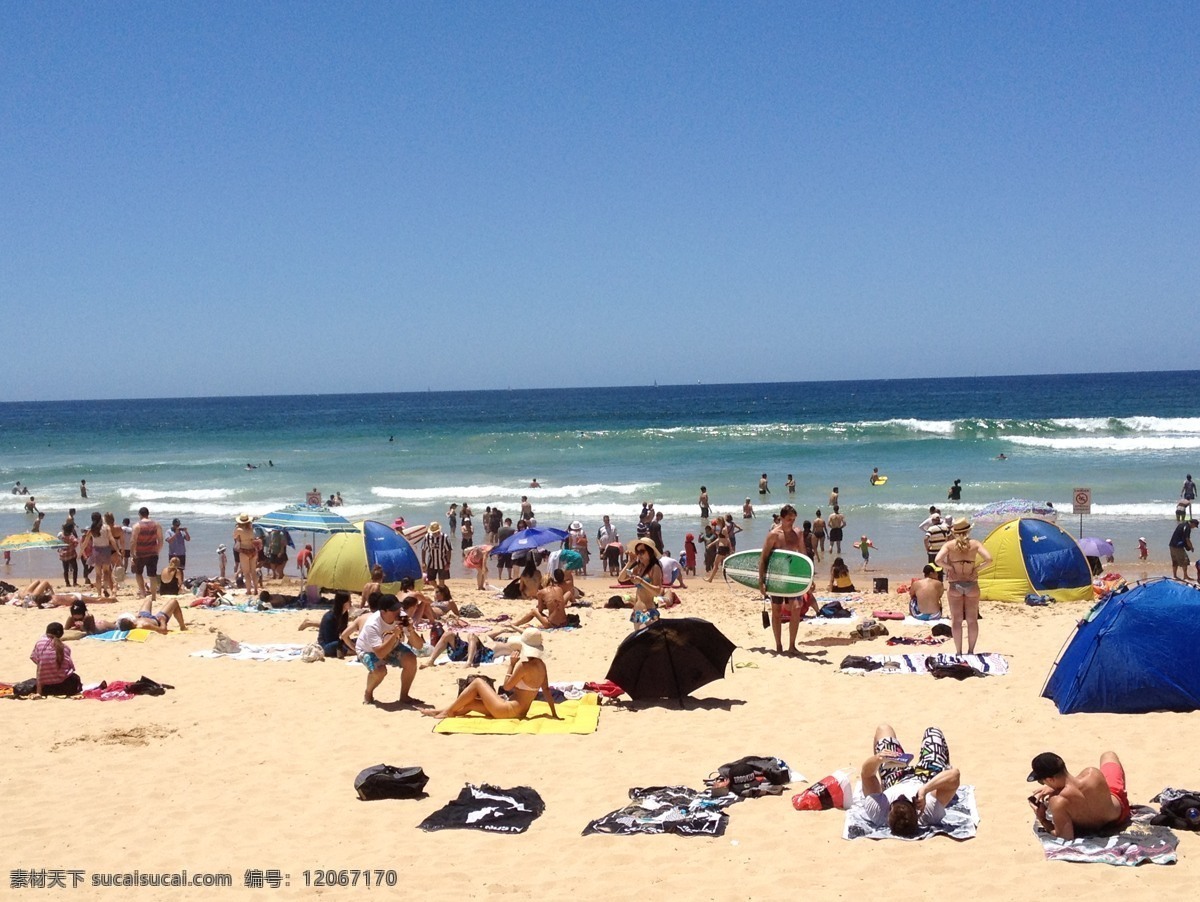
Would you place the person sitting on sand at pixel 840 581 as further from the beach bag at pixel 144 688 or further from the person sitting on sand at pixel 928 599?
the beach bag at pixel 144 688

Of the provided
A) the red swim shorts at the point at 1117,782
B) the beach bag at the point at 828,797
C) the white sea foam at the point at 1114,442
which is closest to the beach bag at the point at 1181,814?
the red swim shorts at the point at 1117,782

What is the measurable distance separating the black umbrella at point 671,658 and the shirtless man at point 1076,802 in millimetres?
3581

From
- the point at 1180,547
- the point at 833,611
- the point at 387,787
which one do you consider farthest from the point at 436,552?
the point at 1180,547

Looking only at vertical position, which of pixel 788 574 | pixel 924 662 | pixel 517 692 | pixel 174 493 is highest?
pixel 788 574

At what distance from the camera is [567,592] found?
46.4 ft

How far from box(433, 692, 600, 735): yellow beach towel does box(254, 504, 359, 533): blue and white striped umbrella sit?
622cm

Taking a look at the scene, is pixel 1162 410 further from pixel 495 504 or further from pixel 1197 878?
pixel 1197 878

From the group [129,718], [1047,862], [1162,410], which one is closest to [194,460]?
[129,718]

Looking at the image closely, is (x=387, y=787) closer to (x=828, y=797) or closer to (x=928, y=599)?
(x=828, y=797)

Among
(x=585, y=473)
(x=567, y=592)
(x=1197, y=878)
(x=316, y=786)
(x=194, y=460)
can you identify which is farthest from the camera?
(x=194, y=460)

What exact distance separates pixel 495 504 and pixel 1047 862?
26248 mm

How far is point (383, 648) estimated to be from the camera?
31.0 ft

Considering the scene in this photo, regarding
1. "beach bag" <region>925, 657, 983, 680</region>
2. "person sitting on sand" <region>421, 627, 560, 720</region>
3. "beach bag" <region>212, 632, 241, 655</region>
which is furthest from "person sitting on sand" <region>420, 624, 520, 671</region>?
"beach bag" <region>925, 657, 983, 680</region>

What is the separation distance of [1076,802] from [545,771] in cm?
354
